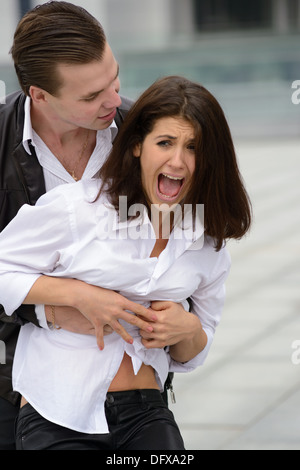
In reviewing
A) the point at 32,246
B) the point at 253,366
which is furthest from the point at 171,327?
the point at 253,366

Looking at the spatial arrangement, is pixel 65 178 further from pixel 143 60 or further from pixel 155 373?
pixel 143 60

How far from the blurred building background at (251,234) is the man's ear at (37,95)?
80.2 inches

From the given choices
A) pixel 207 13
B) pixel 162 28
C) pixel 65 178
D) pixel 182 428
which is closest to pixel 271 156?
pixel 182 428

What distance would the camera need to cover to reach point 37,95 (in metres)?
2.66

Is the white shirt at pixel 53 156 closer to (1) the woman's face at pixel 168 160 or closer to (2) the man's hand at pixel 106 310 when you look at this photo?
(1) the woman's face at pixel 168 160

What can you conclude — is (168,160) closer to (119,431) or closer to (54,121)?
(54,121)

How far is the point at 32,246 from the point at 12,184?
0.37m

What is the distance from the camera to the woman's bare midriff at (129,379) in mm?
2461

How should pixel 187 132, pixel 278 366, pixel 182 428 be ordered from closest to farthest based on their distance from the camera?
pixel 187 132, pixel 182 428, pixel 278 366

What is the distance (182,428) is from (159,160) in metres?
2.18

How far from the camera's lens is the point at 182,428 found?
4234 mm

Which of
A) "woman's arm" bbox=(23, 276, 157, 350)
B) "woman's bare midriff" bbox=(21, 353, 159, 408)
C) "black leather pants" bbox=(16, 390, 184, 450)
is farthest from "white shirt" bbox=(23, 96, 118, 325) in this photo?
"black leather pants" bbox=(16, 390, 184, 450)

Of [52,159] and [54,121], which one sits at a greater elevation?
[54,121]

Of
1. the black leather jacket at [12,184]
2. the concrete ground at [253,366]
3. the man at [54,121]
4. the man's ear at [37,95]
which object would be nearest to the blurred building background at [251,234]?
the concrete ground at [253,366]
